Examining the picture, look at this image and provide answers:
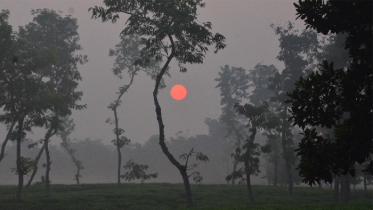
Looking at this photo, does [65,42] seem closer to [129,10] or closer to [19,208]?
[129,10]

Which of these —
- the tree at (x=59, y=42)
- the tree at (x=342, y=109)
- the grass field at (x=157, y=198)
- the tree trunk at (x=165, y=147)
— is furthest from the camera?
the tree at (x=59, y=42)

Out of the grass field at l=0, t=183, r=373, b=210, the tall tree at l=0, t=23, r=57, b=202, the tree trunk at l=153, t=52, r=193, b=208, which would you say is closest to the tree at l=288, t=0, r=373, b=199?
the grass field at l=0, t=183, r=373, b=210

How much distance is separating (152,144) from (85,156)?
84.7ft

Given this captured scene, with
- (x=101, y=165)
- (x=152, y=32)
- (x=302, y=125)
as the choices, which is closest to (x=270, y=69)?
(x=152, y=32)

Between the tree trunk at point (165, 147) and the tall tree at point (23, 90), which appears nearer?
the tree trunk at point (165, 147)

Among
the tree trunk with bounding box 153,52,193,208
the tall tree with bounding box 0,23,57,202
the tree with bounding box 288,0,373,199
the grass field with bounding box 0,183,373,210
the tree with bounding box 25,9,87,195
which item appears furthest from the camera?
the tree with bounding box 25,9,87,195

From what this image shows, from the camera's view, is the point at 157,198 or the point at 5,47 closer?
the point at 5,47

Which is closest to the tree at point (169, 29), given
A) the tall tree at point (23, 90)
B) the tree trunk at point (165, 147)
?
the tree trunk at point (165, 147)

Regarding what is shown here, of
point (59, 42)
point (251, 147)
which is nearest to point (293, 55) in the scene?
point (251, 147)

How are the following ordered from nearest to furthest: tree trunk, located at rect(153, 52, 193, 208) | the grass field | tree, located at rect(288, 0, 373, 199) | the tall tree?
tree, located at rect(288, 0, 373, 199), tree trunk, located at rect(153, 52, 193, 208), the grass field, the tall tree

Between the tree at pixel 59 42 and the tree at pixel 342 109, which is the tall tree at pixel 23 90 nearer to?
the tree at pixel 59 42

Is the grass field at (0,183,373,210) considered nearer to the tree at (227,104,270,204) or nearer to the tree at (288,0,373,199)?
the tree at (227,104,270,204)

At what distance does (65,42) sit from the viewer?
149 ft

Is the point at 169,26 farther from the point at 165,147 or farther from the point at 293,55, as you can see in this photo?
the point at 293,55
